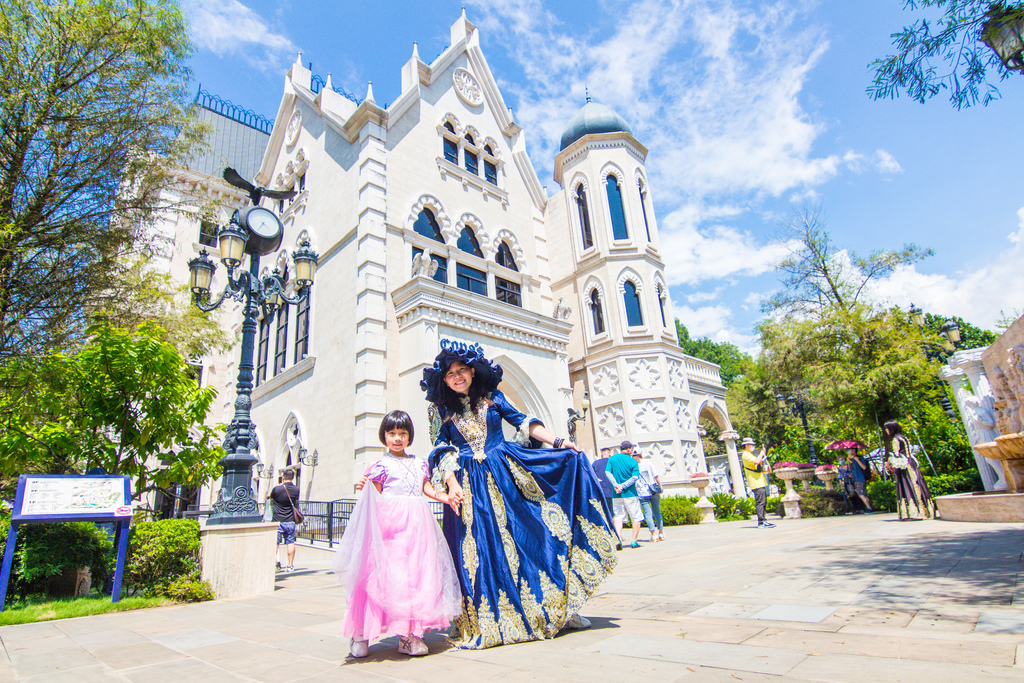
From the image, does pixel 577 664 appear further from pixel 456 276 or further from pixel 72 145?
pixel 456 276

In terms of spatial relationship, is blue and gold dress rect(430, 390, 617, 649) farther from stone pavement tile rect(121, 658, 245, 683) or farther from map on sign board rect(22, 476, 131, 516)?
map on sign board rect(22, 476, 131, 516)

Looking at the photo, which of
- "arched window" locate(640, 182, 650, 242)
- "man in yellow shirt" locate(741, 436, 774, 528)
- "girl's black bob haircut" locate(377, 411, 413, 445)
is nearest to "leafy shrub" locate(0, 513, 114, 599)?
"girl's black bob haircut" locate(377, 411, 413, 445)

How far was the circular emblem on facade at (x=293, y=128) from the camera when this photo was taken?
20156mm

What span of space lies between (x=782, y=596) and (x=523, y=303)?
633 inches

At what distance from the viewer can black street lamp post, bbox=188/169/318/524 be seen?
22.9ft

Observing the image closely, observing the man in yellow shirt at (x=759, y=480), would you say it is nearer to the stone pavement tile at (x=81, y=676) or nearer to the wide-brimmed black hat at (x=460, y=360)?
the wide-brimmed black hat at (x=460, y=360)

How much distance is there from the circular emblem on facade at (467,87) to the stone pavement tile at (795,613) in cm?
2046

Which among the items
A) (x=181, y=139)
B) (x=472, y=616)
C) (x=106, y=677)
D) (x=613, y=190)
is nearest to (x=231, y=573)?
(x=106, y=677)

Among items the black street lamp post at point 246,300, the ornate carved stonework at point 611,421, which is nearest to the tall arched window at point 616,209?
the ornate carved stonework at point 611,421

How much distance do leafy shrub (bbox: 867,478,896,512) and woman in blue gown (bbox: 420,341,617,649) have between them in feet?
39.9

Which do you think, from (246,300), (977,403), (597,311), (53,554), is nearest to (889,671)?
(246,300)

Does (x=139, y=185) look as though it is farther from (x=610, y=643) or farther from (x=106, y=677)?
(x=610, y=643)

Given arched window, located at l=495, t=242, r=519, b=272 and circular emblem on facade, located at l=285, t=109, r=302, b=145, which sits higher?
Result: circular emblem on facade, located at l=285, t=109, r=302, b=145

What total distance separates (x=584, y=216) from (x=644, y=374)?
272 inches
